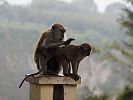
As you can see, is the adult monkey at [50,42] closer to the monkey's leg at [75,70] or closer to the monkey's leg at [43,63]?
the monkey's leg at [43,63]

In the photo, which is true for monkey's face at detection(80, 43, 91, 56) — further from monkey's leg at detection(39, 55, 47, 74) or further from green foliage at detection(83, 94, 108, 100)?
green foliage at detection(83, 94, 108, 100)

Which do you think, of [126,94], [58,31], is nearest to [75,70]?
[58,31]

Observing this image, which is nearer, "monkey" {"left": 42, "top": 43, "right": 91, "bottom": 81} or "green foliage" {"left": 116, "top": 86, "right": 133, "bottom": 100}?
"monkey" {"left": 42, "top": 43, "right": 91, "bottom": 81}

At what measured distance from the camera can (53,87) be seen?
479 cm

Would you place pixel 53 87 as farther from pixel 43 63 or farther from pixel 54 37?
pixel 54 37

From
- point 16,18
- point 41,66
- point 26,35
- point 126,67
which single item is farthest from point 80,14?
point 41,66

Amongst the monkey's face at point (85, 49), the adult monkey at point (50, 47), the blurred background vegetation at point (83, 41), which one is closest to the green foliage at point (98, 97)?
the blurred background vegetation at point (83, 41)

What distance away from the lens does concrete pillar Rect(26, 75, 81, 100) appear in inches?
185

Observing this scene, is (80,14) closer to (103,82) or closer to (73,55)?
(103,82)

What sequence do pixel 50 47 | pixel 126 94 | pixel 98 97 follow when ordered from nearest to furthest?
pixel 50 47 < pixel 126 94 < pixel 98 97

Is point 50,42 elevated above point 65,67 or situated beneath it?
elevated above

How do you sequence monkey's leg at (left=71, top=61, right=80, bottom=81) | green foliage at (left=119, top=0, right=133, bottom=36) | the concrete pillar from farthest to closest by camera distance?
1. green foliage at (left=119, top=0, right=133, bottom=36)
2. monkey's leg at (left=71, top=61, right=80, bottom=81)
3. the concrete pillar

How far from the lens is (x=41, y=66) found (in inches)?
191

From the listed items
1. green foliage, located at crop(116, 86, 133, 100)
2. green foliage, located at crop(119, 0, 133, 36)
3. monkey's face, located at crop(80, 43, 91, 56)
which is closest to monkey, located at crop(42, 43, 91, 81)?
monkey's face, located at crop(80, 43, 91, 56)
